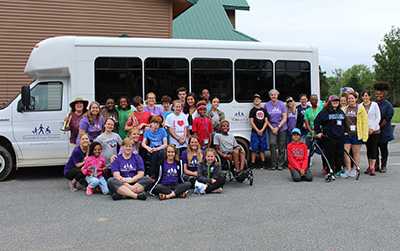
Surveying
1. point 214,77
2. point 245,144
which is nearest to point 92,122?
point 214,77

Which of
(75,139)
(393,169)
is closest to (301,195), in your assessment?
(393,169)

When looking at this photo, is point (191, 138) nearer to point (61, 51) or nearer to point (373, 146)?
point (61, 51)

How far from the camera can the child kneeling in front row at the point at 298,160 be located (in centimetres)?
770

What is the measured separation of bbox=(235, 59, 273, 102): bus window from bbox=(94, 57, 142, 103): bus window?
2442 millimetres

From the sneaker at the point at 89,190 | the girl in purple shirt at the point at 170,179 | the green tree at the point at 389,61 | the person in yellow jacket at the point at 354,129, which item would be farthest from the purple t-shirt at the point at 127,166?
the green tree at the point at 389,61

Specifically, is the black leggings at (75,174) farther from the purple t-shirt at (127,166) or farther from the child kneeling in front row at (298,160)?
the child kneeling in front row at (298,160)

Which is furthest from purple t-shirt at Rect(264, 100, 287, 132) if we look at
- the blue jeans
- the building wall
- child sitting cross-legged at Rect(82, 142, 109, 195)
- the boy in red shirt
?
the building wall

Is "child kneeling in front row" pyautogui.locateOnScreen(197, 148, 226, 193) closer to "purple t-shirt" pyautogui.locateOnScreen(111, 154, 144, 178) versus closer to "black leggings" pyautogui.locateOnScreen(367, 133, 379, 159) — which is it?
"purple t-shirt" pyautogui.locateOnScreen(111, 154, 144, 178)

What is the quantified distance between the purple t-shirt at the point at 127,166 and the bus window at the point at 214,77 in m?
2.78

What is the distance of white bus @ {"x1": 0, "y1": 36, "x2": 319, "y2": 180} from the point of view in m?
7.79

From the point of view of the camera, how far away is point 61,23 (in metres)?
13.0

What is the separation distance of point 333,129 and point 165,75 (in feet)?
12.8

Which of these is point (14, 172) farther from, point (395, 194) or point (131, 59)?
point (395, 194)

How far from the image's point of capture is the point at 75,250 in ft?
13.2
